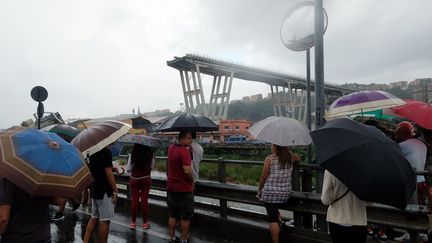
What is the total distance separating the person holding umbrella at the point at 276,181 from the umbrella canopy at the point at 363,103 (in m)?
0.85

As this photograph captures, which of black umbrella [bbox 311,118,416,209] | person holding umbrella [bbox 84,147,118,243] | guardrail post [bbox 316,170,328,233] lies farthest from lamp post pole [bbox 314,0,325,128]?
person holding umbrella [bbox 84,147,118,243]

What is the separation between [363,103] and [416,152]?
0.89 metres

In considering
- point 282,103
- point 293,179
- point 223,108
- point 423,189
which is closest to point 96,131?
point 293,179

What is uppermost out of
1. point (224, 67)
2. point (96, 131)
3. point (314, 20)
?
point (224, 67)

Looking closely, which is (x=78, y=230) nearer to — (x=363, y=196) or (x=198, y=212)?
(x=198, y=212)

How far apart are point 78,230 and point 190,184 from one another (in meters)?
2.90

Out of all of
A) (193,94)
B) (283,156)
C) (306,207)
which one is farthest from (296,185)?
(193,94)

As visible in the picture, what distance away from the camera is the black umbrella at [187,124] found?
600 cm

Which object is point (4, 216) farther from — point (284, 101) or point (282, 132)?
point (284, 101)

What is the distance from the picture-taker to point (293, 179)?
5.64 m

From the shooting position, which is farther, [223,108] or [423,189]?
[223,108]

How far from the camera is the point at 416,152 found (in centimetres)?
467

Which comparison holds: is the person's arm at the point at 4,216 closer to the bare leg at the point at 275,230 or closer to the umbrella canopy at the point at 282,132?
the umbrella canopy at the point at 282,132

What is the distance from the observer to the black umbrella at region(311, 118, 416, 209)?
285cm
